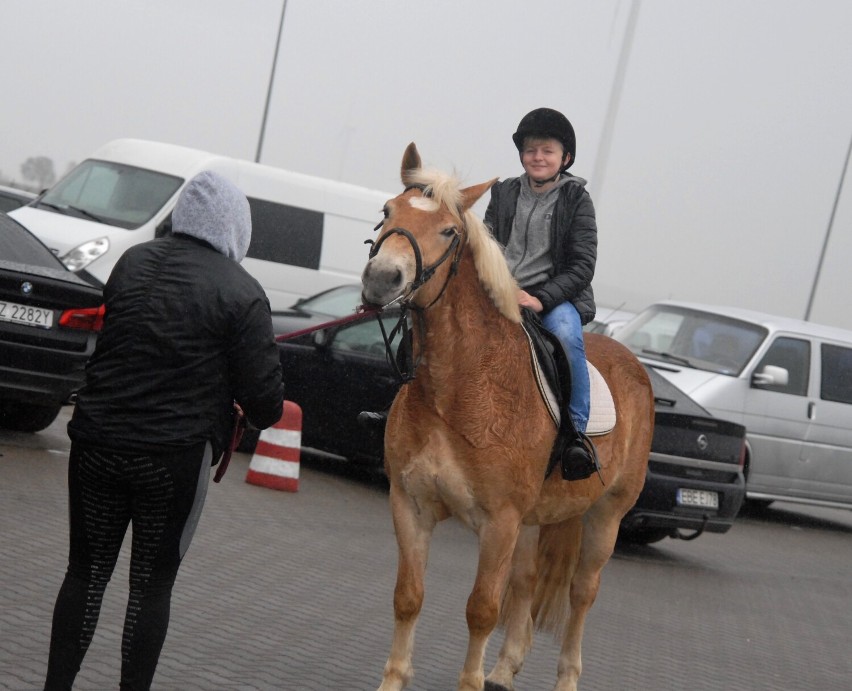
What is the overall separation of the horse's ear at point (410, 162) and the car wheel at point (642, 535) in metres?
7.34

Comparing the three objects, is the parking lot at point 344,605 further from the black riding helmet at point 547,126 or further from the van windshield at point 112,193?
the van windshield at point 112,193

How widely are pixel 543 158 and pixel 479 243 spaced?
819 millimetres

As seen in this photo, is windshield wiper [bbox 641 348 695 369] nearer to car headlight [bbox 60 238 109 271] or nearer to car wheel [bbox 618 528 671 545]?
car wheel [bbox 618 528 671 545]

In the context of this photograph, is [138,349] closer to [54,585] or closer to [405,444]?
[405,444]

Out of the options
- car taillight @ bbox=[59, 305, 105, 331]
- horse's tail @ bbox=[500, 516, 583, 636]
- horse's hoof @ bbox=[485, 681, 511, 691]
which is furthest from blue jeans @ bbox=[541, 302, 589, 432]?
car taillight @ bbox=[59, 305, 105, 331]

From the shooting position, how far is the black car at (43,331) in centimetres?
1020

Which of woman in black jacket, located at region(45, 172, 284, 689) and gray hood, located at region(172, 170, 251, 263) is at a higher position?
gray hood, located at region(172, 170, 251, 263)

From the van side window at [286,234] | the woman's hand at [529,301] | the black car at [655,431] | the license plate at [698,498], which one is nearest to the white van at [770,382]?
the black car at [655,431]

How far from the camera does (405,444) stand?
600cm

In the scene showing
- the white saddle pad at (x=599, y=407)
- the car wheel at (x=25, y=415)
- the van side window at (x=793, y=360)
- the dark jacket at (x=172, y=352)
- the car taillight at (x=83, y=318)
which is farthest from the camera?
the van side window at (x=793, y=360)

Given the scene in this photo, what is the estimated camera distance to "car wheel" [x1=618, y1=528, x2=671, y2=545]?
12.9 meters

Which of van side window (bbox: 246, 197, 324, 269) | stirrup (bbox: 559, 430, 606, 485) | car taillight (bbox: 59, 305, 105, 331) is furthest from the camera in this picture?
van side window (bbox: 246, 197, 324, 269)

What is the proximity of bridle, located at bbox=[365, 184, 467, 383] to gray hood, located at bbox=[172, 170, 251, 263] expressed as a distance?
0.75 m

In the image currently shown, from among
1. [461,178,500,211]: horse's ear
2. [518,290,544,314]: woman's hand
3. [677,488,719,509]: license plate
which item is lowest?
[677,488,719,509]: license plate
